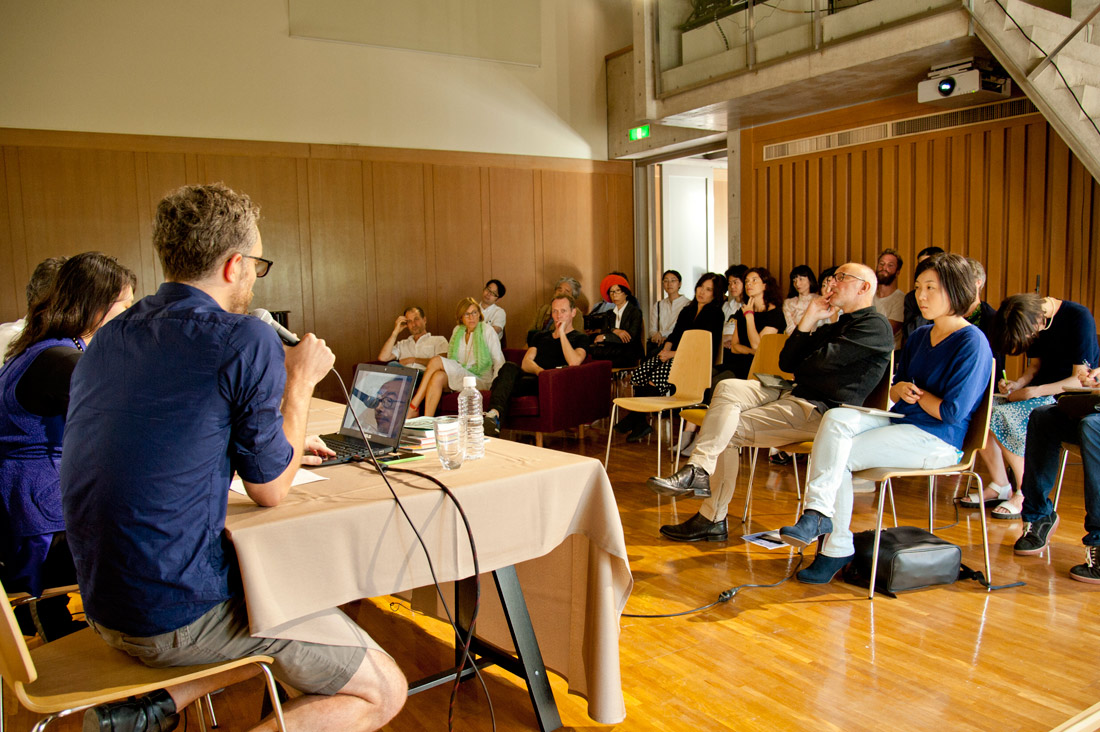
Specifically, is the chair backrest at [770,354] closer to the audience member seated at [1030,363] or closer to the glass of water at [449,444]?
the audience member seated at [1030,363]

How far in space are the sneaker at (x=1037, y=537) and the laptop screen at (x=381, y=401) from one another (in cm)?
300

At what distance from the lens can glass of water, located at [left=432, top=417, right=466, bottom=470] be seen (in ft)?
6.88

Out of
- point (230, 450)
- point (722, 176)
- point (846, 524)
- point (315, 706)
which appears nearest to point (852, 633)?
point (846, 524)

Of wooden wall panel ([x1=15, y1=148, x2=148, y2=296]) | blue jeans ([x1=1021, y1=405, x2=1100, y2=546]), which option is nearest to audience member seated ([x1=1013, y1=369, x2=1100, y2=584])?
blue jeans ([x1=1021, y1=405, x2=1100, y2=546])

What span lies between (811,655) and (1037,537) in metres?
1.67

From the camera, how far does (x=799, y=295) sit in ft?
22.1

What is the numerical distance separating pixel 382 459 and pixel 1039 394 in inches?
143

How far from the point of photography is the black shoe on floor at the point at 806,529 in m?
3.24

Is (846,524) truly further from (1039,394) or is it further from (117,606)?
(117,606)

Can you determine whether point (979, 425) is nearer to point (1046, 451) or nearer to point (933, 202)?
point (1046, 451)

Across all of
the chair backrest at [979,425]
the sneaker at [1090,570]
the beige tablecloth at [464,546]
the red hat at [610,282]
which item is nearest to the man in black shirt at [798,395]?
the chair backrest at [979,425]

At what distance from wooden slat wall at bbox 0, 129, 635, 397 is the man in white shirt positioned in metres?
0.59

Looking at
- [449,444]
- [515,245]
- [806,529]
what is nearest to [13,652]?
[449,444]

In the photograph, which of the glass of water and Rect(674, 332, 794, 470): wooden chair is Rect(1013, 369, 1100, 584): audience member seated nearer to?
Rect(674, 332, 794, 470): wooden chair
